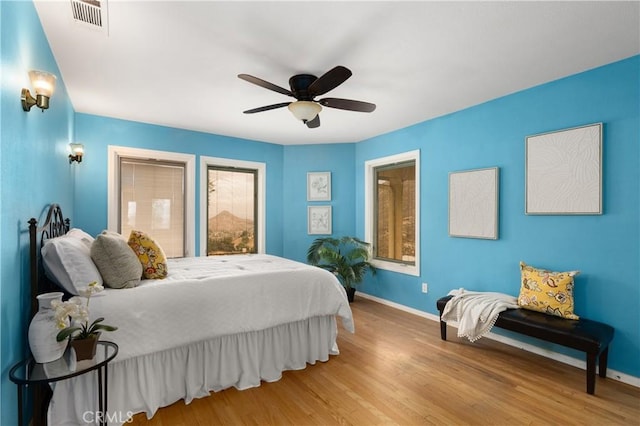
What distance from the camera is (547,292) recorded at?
283 cm

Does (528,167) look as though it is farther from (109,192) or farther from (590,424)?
(109,192)

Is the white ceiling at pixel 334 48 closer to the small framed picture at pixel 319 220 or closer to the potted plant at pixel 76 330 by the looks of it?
the potted plant at pixel 76 330

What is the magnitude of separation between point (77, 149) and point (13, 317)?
2.34m

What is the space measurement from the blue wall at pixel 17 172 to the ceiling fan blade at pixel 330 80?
5.59 feet

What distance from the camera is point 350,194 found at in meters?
5.50

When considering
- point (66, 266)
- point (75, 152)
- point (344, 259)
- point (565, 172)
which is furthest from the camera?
point (344, 259)

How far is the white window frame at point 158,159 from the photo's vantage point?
13.3 feet

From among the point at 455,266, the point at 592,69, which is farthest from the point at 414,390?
the point at 592,69

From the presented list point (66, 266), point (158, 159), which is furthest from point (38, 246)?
point (158, 159)

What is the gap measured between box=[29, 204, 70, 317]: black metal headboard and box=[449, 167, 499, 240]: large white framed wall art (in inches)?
152

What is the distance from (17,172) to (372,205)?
14.3ft

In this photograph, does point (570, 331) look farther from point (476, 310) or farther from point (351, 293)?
point (351, 293)

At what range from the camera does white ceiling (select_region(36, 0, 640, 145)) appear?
1.99 m

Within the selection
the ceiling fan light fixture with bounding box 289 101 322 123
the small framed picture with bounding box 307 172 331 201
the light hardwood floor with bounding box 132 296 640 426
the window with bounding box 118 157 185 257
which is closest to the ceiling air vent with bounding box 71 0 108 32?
the ceiling fan light fixture with bounding box 289 101 322 123
